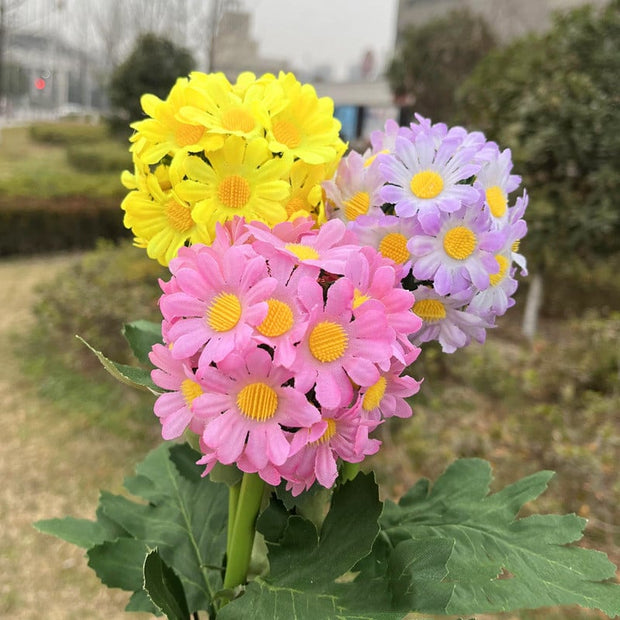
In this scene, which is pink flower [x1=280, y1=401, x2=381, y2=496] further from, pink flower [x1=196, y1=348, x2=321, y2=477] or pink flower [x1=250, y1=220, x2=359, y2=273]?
pink flower [x1=250, y1=220, x2=359, y2=273]

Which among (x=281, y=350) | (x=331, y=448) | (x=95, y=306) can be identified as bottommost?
(x=95, y=306)

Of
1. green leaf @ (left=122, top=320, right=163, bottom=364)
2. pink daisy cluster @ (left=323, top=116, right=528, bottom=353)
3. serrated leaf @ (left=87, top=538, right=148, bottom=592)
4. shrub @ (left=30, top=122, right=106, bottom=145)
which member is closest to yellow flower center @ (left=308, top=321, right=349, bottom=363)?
pink daisy cluster @ (left=323, top=116, right=528, bottom=353)

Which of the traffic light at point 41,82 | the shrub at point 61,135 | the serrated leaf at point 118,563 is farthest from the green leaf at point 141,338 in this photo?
the shrub at point 61,135

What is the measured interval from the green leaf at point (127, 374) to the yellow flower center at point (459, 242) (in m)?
0.34

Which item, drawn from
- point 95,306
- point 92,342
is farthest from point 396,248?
point 95,306

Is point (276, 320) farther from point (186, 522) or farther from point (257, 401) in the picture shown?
point (186, 522)

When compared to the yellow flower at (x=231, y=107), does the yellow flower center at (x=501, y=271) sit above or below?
below

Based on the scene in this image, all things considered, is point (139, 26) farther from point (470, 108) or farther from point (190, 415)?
point (190, 415)

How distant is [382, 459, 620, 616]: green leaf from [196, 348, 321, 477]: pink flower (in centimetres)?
25

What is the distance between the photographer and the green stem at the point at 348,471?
0.72 meters

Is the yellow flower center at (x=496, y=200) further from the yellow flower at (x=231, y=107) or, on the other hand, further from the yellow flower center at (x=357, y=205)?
the yellow flower at (x=231, y=107)

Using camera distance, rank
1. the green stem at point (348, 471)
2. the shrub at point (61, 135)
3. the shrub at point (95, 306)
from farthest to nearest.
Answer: the shrub at point (61, 135) → the shrub at point (95, 306) → the green stem at point (348, 471)

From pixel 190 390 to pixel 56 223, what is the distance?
25.9 ft

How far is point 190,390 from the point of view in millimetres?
575
